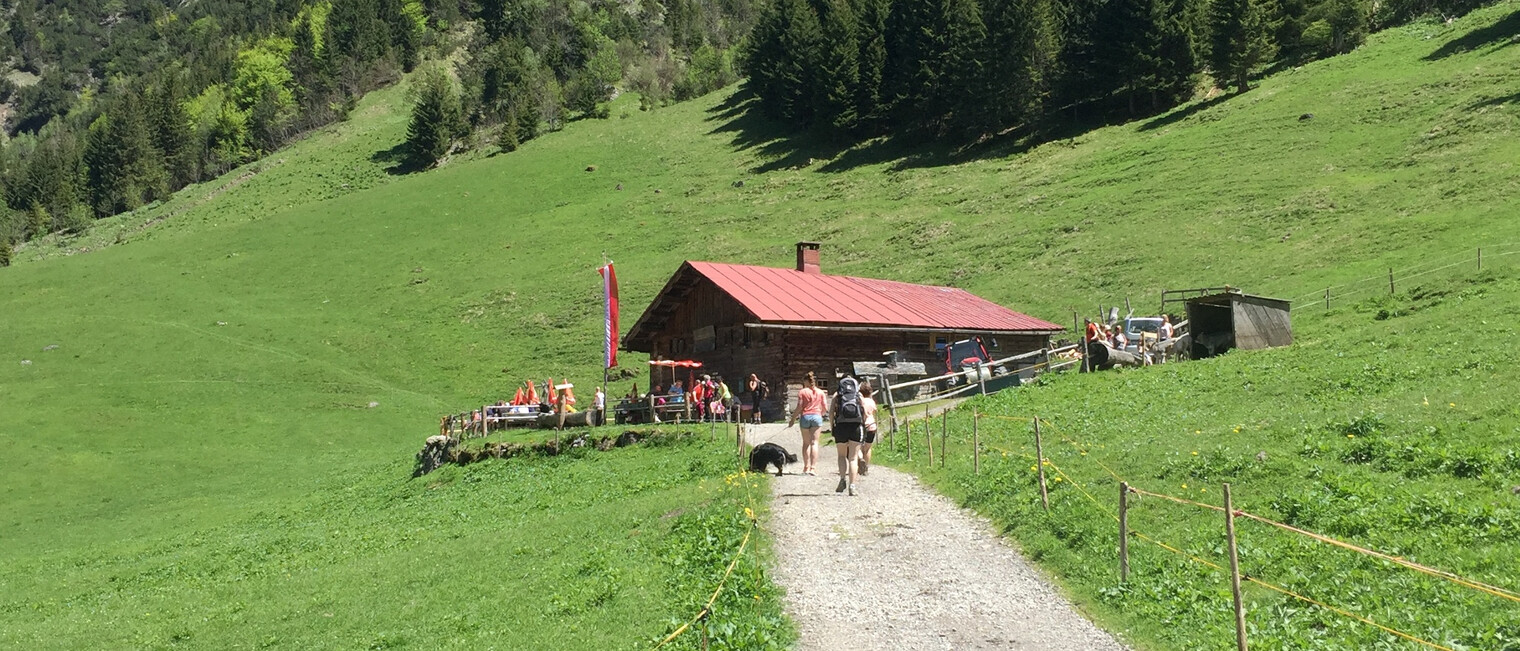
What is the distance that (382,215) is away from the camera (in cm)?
8106

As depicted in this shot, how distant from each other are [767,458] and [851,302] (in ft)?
52.6

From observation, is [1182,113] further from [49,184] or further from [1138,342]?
[49,184]

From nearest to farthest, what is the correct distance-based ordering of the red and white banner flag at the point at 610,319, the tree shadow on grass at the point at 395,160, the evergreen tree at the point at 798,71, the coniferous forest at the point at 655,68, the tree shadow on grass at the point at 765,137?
the red and white banner flag at the point at 610,319 < the coniferous forest at the point at 655,68 < the tree shadow on grass at the point at 765,137 < the evergreen tree at the point at 798,71 < the tree shadow on grass at the point at 395,160

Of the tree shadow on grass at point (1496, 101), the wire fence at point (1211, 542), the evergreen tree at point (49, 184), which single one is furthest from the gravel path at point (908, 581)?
the evergreen tree at point (49, 184)

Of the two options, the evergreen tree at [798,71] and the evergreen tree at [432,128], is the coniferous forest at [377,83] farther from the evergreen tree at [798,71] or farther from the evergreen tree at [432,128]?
the evergreen tree at [798,71]

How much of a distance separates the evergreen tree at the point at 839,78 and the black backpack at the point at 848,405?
70564 mm

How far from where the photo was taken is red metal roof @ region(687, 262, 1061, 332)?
3114 centimetres

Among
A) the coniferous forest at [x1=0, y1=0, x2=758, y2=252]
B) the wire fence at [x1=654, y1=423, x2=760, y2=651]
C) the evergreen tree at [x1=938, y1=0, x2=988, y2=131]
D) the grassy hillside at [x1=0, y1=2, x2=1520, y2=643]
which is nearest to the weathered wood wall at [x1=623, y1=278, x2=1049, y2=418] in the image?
the grassy hillside at [x1=0, y1=2, x2=1520, y2=643]

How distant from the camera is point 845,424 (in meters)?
15.9

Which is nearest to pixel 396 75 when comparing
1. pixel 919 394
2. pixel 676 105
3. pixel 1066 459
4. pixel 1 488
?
pixel 676 105

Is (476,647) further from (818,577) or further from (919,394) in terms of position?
(919,394)

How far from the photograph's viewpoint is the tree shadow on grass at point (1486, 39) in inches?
2566

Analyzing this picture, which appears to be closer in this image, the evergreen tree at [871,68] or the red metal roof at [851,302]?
the red metal roof at [851,302]

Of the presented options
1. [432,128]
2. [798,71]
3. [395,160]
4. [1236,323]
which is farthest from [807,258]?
[395,160]
